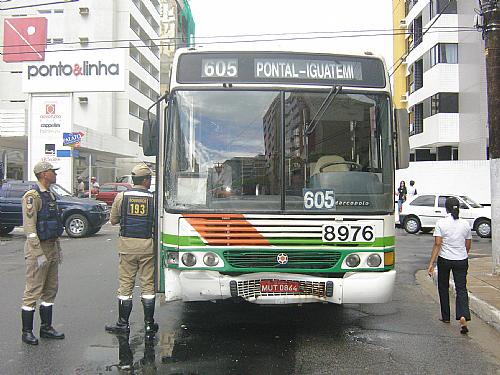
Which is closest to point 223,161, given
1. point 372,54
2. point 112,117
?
point 372,54

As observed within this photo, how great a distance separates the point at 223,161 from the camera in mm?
5766

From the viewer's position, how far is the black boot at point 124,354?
5.11 metres

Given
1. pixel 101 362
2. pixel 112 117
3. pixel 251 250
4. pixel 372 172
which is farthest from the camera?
pixel 112 117

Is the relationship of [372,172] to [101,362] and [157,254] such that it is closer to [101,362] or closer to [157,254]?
[157,254]

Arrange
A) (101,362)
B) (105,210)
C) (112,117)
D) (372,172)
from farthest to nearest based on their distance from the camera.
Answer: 1. (112,117)
2. (105,210)
3. (372,172)
4. (101,362)

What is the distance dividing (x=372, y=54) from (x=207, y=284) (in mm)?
3184

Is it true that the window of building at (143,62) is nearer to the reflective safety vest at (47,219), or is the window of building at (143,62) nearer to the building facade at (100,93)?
the building facade at (100,93)

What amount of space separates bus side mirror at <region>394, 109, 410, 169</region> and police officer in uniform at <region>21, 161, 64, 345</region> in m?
3.92

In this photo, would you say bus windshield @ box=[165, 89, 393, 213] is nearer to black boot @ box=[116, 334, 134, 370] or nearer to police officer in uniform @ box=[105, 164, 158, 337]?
police officer in uniform @ box=[105, 164, 158, 337]

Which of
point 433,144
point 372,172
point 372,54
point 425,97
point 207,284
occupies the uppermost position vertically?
point 425,97

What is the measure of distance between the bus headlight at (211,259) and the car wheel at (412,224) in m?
15.3

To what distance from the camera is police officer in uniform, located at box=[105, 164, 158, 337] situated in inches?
234

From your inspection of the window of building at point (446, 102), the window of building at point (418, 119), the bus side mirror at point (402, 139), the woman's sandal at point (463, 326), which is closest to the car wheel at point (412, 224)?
the woman's sandal at point (463, 326)

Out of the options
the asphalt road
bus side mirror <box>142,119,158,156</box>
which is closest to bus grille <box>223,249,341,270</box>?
the asphalt road
